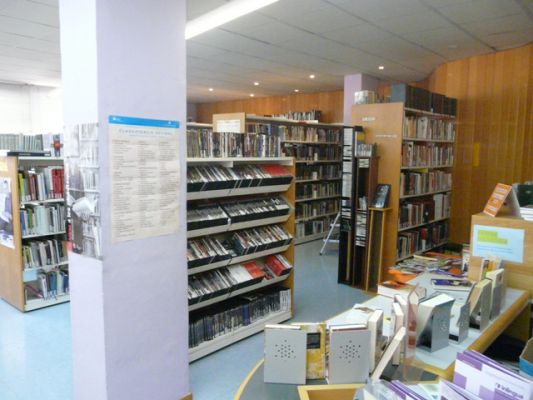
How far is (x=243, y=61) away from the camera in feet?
22.7

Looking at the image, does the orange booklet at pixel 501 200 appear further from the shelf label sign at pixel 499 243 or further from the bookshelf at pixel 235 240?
the bookshelf at pixel 235 240

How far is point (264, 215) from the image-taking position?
358 cm

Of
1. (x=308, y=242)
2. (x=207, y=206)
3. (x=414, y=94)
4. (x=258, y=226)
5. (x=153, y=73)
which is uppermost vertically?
(x=414, y=94)

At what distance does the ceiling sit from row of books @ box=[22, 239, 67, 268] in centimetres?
251

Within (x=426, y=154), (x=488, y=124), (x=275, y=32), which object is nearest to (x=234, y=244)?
(x=275, y=32)

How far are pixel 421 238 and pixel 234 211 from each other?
3.48 m

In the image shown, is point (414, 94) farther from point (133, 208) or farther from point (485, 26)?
point (133, 208)

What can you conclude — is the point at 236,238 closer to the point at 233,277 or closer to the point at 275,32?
the point at 233,277

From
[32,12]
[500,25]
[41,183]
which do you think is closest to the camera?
[41,183]

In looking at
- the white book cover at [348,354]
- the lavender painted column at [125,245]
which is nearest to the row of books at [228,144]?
the lavender painted column at [125,245]

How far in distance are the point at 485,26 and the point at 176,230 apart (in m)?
4.64

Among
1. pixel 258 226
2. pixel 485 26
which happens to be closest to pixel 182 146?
pixel 258 226

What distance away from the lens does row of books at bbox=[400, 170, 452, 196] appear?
5.15 meters

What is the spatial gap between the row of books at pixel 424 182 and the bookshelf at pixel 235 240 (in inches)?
77.4
